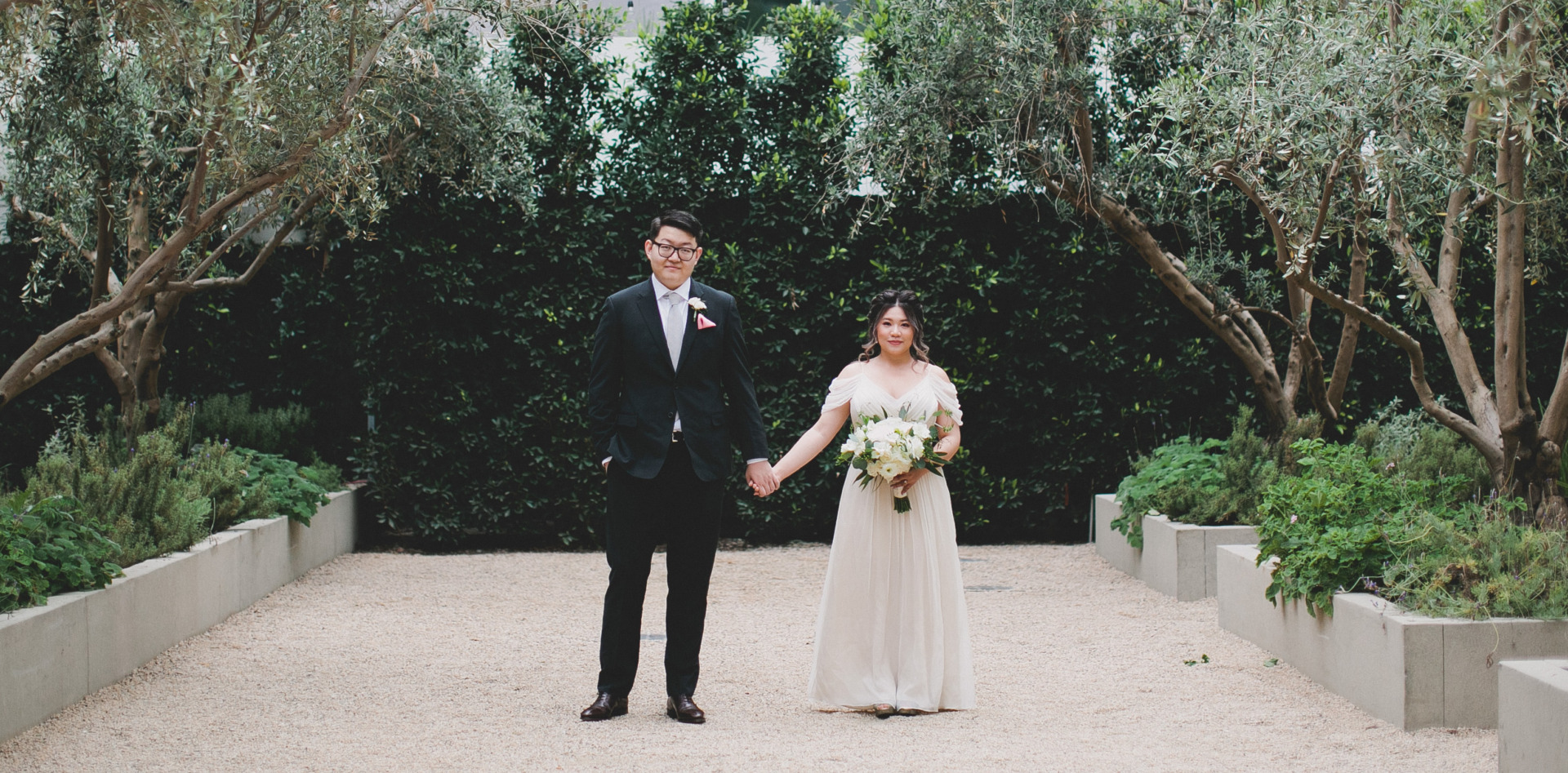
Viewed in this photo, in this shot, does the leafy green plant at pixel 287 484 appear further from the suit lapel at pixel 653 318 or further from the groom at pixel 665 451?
the suit lapel at pixel 653 318

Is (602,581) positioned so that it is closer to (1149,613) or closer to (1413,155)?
(1149,613)

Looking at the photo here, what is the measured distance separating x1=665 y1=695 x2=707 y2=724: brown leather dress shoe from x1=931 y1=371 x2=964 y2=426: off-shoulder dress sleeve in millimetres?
1568

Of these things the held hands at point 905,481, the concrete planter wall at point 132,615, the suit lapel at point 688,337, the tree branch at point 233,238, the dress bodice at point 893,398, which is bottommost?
the concrete planter wall at point 132,615

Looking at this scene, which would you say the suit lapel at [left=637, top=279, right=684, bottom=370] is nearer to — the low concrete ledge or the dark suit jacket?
the dark suit jacket

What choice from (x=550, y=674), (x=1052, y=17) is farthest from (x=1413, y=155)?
(x=550, y=674)

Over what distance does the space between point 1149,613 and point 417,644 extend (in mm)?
3987

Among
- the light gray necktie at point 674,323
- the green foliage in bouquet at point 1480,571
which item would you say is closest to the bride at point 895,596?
the light gray necktie at point 674,323

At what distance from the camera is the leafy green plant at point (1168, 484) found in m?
7.61

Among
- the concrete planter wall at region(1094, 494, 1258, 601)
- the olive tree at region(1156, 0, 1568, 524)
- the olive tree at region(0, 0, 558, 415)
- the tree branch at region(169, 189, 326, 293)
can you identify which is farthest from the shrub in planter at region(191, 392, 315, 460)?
the olive tree at region(1156, 0, 1568, 524)

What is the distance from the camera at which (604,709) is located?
186 inches

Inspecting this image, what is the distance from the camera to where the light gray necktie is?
477 cm

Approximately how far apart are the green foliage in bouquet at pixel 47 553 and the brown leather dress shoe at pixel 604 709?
2166mm

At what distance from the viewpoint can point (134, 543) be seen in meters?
6.02

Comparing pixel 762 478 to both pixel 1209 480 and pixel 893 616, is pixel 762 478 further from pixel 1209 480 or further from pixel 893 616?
pixel 1209 480
